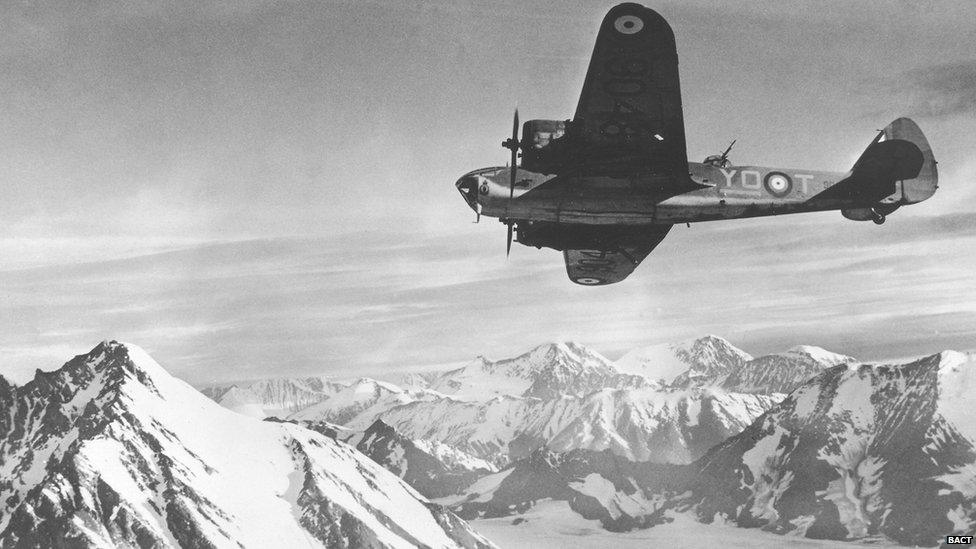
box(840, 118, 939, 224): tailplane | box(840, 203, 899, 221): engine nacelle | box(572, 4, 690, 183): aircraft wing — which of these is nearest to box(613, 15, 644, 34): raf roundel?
box(572, 4, 690, 183): aircraft wing

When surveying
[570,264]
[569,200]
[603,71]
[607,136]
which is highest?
[603,71]

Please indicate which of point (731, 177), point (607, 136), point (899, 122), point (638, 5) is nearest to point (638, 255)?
point (731, 177)

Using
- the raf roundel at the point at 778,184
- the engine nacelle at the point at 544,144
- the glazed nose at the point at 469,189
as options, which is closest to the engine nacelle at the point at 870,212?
the raf roundel at the point at 778,184

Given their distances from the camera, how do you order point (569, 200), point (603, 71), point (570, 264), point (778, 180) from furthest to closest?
point (570, 264) < point (778, 180) < point (569, 200) < point (603, 71)

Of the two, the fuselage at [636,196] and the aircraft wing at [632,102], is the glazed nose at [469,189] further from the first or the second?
the aircraft wing at [632,102]

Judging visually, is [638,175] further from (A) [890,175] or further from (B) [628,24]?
(A) [890,175]

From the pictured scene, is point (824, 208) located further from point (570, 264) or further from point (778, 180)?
point (570, 264)
